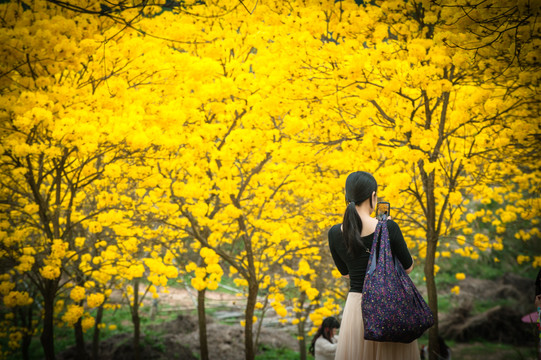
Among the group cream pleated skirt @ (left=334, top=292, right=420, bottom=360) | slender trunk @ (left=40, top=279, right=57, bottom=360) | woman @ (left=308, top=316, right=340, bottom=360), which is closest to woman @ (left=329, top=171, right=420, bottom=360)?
cream pleated skirt @ (left=334, top=292, right=420, bottom=360)

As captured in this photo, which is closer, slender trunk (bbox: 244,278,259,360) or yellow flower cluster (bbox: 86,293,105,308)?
yellow flower cluster (bbox: 86,293,105,308)

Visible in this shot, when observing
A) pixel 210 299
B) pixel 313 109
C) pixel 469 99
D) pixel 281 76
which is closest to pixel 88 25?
pixel 281 76

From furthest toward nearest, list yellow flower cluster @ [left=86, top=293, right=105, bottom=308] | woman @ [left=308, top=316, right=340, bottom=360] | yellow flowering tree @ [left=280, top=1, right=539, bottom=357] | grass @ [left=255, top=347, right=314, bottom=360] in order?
grass @ [left=255, top=347, right=314, bottom=360], yellow flower cluster @ [left=86, top=293, right=105, bottom=308], woman @ [left=308, top=316, right=340, bottom=360], yellow flowering tree @ [left=280, top=1, right=539, bottom=357]

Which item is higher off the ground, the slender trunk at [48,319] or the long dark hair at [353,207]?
the long dark hair at [353,207]

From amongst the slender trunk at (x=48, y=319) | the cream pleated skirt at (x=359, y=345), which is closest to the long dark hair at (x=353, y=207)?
the cream pleated skirt at (x=359, y=345)

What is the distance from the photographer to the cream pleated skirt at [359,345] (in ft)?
6.70

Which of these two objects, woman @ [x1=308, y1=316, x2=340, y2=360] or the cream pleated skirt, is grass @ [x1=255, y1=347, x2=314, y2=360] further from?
the cream pleated skirt

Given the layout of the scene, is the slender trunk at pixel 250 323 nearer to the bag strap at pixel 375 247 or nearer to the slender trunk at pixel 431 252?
the slender trunk at pixel 431 252

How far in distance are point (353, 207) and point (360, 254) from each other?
274 millimetres

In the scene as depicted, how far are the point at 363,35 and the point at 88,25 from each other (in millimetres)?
2982

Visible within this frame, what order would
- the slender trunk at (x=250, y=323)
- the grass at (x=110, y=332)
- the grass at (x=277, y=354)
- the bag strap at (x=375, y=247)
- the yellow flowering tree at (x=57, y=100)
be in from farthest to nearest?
the grass at (x=110, y=332) → the grass at (x=277, y=354) → the slender trunk at (x=250, y=323) → the yellow flowering tree at (x=57, y=100) → the bag strap at (x=375, y=247)

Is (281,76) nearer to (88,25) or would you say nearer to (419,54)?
(419,54)

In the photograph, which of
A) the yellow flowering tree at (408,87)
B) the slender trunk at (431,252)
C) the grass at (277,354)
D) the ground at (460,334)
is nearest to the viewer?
the yellow flowering tree at (408,87)

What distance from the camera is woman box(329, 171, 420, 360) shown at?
205cm
